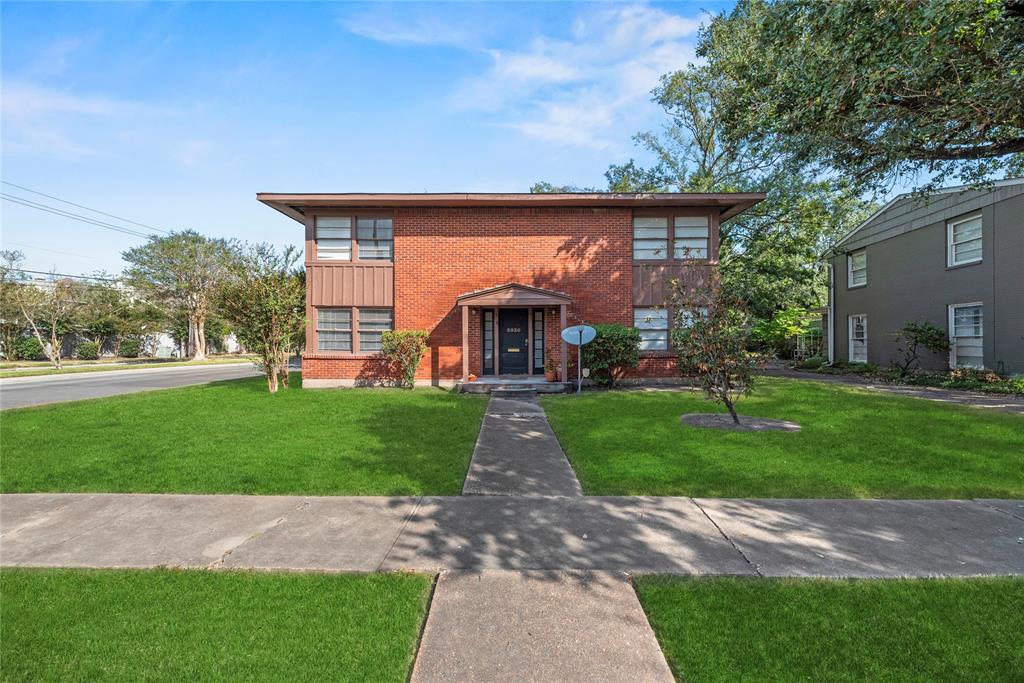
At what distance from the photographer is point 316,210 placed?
13711 millimetres

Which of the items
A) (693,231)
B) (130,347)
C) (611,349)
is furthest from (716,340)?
(130,347)

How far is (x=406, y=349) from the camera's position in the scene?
13336 millimetres

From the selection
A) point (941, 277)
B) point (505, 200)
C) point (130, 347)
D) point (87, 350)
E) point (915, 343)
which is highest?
point (505, 200)

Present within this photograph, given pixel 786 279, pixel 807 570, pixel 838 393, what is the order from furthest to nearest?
pixel 786 279
pixel 838 393
pixel 807 570

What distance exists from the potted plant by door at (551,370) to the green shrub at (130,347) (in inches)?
1605

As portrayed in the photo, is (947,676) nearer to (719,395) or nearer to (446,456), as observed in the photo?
(446,456)

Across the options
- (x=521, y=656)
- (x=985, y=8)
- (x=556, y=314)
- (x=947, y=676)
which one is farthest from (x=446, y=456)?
(x=985, y=8)

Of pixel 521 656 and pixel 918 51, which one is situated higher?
pixel 918 51

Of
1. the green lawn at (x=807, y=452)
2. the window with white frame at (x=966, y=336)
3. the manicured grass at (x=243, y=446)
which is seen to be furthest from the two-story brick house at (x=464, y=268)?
the window with white frame at (x=966, y=336)

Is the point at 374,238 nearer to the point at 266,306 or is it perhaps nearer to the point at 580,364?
the point at 266,306

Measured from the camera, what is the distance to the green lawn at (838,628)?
222 cm

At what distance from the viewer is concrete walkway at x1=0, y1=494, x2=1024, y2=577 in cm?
329

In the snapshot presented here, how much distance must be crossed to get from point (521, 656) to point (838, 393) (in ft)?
41.7

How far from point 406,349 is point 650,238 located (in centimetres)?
807
